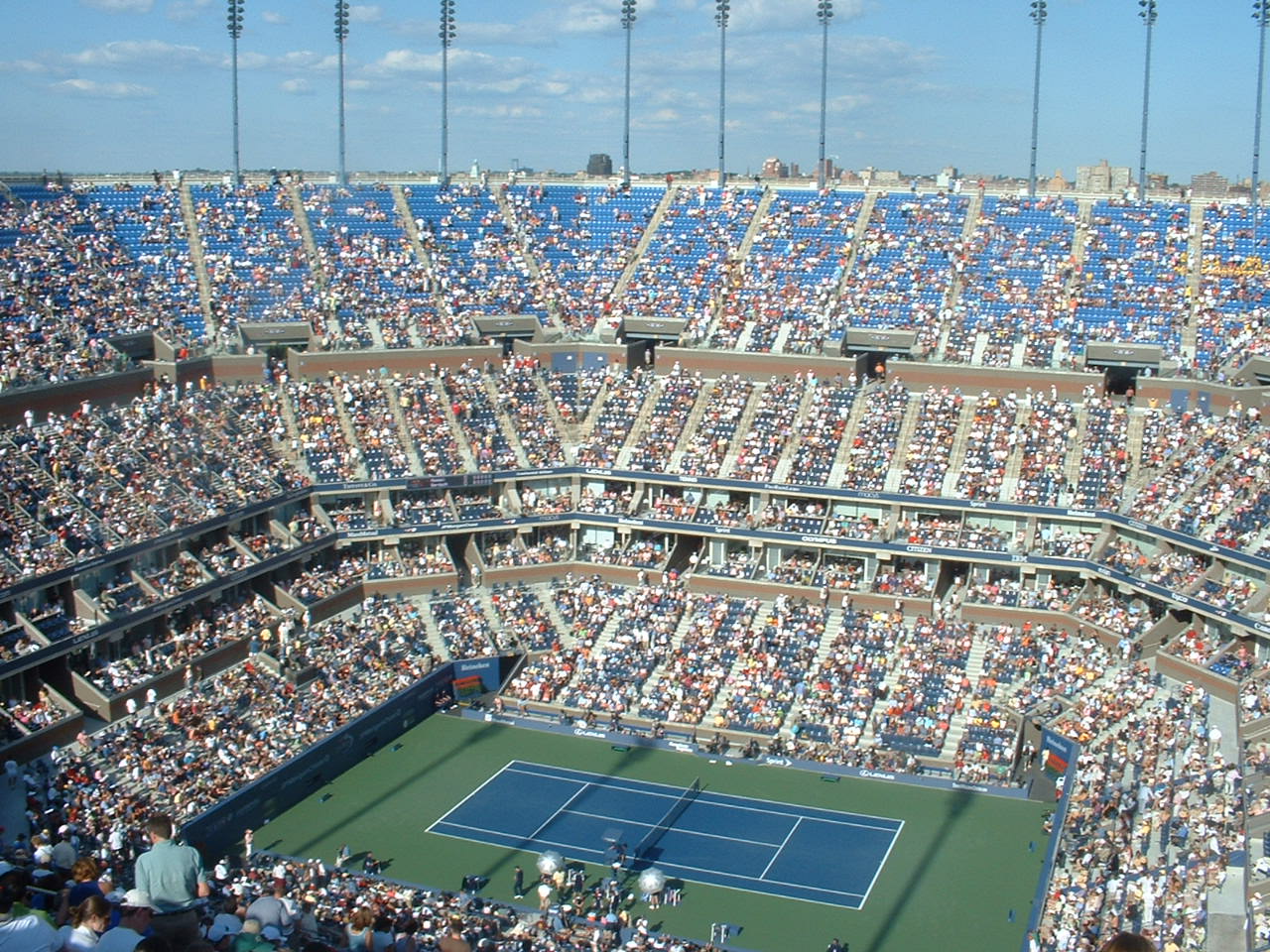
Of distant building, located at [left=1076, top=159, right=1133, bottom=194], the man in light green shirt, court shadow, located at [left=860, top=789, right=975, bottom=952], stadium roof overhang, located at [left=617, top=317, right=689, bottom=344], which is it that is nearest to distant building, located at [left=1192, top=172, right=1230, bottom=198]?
distant building, located at [left=1076, top=159, right=1133, bottom=194]

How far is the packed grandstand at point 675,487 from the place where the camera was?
37031mm

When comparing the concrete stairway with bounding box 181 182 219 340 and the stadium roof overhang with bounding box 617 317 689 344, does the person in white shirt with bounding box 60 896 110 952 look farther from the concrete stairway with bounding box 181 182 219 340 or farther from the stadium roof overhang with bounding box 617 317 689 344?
the stadium roof overhang with bounding box 617 317 689 344

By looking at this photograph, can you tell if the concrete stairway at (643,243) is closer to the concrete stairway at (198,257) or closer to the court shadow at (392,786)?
the concrete stairway at (198,257)

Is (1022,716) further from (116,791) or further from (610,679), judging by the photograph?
(116,791)

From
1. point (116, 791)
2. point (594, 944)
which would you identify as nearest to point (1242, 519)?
point (594, 944)

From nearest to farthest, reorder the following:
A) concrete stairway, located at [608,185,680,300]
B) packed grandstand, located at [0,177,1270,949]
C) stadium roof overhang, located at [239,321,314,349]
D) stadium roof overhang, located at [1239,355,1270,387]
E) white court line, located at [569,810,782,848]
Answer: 1. white court line, located at [569,810,782,848]
2. packed grandstand, located at [0,177,1270,949]
3. stadium roof overhang, located at [1239,355,1270,387]
4. stadium roof overhang, located at [239,321,314,349]
5. concrete stairway, located at [608,185,680,300]

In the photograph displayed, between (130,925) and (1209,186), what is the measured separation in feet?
222

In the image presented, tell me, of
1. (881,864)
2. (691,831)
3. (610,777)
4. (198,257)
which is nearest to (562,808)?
(610,777)

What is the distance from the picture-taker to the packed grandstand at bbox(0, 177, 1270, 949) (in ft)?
121

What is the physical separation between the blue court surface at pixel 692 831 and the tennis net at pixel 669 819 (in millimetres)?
63

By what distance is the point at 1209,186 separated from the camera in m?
66.7

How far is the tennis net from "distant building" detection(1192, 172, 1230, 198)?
35865mm

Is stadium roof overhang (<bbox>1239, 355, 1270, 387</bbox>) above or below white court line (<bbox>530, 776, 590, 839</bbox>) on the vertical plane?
above

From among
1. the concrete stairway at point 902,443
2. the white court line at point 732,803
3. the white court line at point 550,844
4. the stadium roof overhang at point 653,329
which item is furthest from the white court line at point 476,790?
the stadium roof overhang at point 653,329
